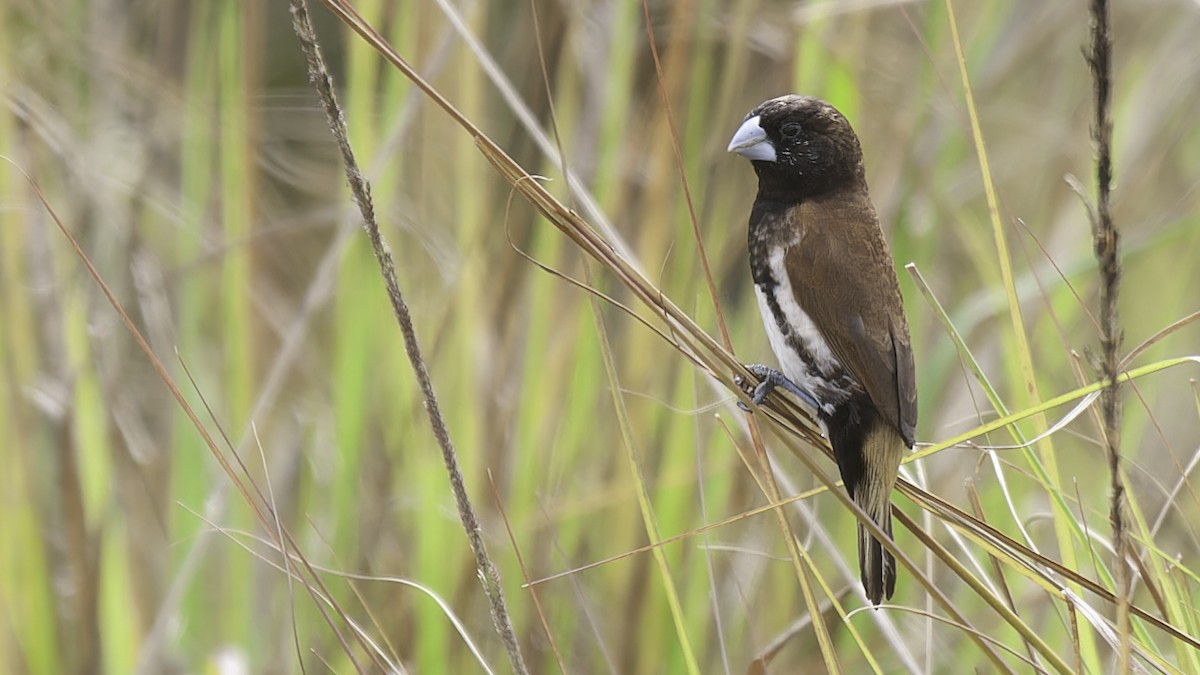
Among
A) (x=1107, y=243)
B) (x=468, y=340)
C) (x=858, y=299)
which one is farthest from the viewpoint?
(x=468, y=340)

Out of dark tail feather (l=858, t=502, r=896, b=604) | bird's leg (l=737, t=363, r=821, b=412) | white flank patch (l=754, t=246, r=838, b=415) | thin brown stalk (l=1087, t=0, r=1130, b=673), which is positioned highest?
thin brown stalk (l=1087, t=0, r=1130, b=673)

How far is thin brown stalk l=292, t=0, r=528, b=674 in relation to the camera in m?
0.81

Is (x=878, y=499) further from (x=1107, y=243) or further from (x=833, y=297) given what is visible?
(x=1107, y=243)

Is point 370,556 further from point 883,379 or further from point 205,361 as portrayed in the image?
point 883,379

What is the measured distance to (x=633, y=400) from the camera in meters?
1.93

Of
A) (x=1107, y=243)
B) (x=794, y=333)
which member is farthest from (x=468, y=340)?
(x=1107, y=243)

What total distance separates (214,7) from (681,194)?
758mm

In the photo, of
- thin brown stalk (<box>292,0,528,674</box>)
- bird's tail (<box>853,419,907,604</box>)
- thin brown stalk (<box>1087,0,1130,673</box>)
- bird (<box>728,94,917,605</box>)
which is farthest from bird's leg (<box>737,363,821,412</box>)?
thin brown stalk (<box>1087,0,1130,673</box>)

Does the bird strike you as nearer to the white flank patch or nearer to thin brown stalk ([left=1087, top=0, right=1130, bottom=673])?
the white flank patch

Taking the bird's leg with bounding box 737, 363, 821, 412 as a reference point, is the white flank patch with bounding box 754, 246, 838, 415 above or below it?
above

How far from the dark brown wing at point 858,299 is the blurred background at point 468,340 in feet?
0.93

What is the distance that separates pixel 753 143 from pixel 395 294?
67 cm

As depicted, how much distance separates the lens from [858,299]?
1.35m

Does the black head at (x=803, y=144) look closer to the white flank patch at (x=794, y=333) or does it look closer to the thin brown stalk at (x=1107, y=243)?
the white flank patch at (x=794, y=333)
